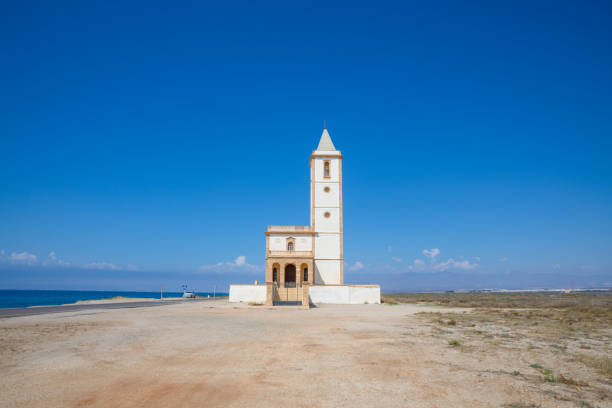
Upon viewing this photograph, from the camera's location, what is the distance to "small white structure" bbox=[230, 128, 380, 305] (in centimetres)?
3562

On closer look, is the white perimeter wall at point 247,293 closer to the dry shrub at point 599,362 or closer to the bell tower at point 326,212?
the bell tower at point 326,212

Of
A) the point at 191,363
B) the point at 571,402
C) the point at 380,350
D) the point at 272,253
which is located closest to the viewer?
the point at 571,402

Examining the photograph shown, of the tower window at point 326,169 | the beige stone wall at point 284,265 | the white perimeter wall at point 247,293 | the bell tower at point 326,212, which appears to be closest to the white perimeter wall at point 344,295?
the beige stone wall at point 284,265

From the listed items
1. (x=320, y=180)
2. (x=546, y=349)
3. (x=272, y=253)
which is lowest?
(x=546, y=349)

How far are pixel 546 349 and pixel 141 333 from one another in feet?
42.3

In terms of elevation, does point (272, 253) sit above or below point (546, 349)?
above

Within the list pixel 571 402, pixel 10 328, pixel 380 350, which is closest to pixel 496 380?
pixel 571 402

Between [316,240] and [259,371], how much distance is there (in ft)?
108

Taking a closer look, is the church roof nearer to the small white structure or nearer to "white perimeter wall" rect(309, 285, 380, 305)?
the small white structure

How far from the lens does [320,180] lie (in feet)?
143

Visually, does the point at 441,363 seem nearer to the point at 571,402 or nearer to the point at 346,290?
the point at 571,402

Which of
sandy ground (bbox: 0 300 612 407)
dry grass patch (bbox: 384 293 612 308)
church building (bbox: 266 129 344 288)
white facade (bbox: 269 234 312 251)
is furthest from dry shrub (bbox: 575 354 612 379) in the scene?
white facade (bbox: 269 234 312 251)

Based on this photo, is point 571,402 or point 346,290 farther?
point 346,290

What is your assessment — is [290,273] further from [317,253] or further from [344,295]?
[344,295]
